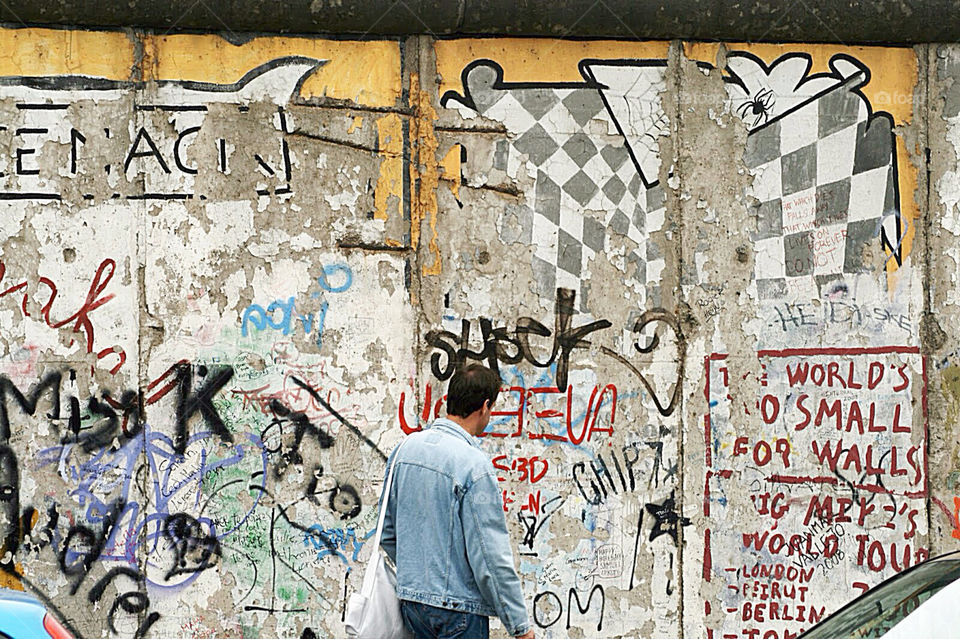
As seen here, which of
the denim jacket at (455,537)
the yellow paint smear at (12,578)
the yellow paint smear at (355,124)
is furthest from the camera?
the yellow paint smear at (355,124)

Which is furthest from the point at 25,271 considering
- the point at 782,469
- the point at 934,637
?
the point at 934,637

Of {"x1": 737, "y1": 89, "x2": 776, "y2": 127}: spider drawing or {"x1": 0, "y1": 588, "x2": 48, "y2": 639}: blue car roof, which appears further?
{"x1": 737, "y1": 89, "x2": 776, "y2": 127}: spider drawing

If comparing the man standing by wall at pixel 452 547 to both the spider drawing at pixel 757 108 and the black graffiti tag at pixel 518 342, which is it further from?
the spider drawing at pixel 757 108

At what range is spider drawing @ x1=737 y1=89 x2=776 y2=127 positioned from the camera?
6355 mm

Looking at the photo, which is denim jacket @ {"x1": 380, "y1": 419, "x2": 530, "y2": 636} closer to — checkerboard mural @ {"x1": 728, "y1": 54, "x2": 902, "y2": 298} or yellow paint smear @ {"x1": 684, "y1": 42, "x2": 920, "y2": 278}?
checkerboard mural @ {"x1": 728, "y1": 54, "x2": 902, "y2": 298}

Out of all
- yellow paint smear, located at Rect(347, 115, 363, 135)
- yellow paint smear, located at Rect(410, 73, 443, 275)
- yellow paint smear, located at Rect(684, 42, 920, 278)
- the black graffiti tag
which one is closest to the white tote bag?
the black graffiti tag

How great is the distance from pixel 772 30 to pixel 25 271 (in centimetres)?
451

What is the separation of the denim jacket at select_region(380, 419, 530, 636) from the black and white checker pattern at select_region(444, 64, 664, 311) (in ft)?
7.66

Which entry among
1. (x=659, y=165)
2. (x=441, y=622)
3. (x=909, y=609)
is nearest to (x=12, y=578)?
(x=441, y=622)

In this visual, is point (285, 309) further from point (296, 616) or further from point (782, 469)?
point (782, 469)

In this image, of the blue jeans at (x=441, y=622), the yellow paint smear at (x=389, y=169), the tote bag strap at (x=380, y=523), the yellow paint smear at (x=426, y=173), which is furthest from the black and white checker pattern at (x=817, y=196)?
the blue jeans at (x=441, y=622)

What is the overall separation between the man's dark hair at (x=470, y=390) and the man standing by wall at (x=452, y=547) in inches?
4.6

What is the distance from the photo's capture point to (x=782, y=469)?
20.7 ft

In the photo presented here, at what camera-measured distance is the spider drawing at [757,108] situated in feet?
20.9
